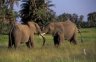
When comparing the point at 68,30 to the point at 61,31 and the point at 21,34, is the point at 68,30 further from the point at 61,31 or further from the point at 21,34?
the point at 21,34

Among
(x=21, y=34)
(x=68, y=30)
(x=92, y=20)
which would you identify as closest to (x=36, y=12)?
(x=92, y=20)

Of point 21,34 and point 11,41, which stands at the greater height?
point 21,34

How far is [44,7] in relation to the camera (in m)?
68.6

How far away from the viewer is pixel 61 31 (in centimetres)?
2298

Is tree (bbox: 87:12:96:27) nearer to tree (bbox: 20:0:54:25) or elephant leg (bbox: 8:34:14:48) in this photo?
tree (bbox: 20:0:54:25)

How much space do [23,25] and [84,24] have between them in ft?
204

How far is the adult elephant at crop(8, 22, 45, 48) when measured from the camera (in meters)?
20.1

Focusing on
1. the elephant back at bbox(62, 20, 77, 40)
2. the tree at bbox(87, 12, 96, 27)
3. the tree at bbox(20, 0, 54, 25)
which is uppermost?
the elephant back at bbox(62, 20, 77, 40)

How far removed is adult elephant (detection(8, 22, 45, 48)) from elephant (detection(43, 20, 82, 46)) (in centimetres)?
94

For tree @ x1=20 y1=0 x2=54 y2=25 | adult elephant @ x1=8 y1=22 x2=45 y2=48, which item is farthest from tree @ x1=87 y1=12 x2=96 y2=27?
adult elephant @ x1=8 y1=22 x2=45 y2=48

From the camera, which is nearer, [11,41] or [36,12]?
[11,41]

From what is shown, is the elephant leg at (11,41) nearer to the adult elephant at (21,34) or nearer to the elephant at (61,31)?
the adult elephant at (21,34)

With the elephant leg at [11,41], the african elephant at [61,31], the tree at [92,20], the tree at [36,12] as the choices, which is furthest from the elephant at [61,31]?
the tree at [92,20]

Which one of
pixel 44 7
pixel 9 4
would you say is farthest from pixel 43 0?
pixel 9 4
